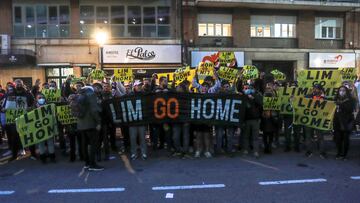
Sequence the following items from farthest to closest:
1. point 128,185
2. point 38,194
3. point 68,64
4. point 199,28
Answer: point 199,28, point 68,64, point 128,185, point 38,194

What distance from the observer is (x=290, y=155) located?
29.7ft

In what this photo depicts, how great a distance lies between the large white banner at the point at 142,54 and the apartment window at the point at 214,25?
2.21 m

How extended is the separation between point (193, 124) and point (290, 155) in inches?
95.5

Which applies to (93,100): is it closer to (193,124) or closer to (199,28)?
(193,124)

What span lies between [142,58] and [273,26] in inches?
354

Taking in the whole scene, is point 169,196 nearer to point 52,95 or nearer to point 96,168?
point 96,168

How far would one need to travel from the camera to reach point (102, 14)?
22875 mm

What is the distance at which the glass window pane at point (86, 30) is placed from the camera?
74.0ft

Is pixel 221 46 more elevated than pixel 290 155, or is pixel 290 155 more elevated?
pixel 221 46

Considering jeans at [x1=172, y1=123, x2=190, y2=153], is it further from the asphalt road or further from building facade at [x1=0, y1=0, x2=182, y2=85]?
building facade at [x1=0, y1=0, x2=182, y2=85]

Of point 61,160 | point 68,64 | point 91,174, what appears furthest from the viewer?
point 68,64

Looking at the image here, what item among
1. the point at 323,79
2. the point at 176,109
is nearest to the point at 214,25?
the point at 323,79

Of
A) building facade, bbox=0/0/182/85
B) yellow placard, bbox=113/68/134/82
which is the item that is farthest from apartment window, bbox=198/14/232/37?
yellow placard, bbox=113/68/134/82

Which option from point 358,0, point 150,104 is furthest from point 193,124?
point 358,0
